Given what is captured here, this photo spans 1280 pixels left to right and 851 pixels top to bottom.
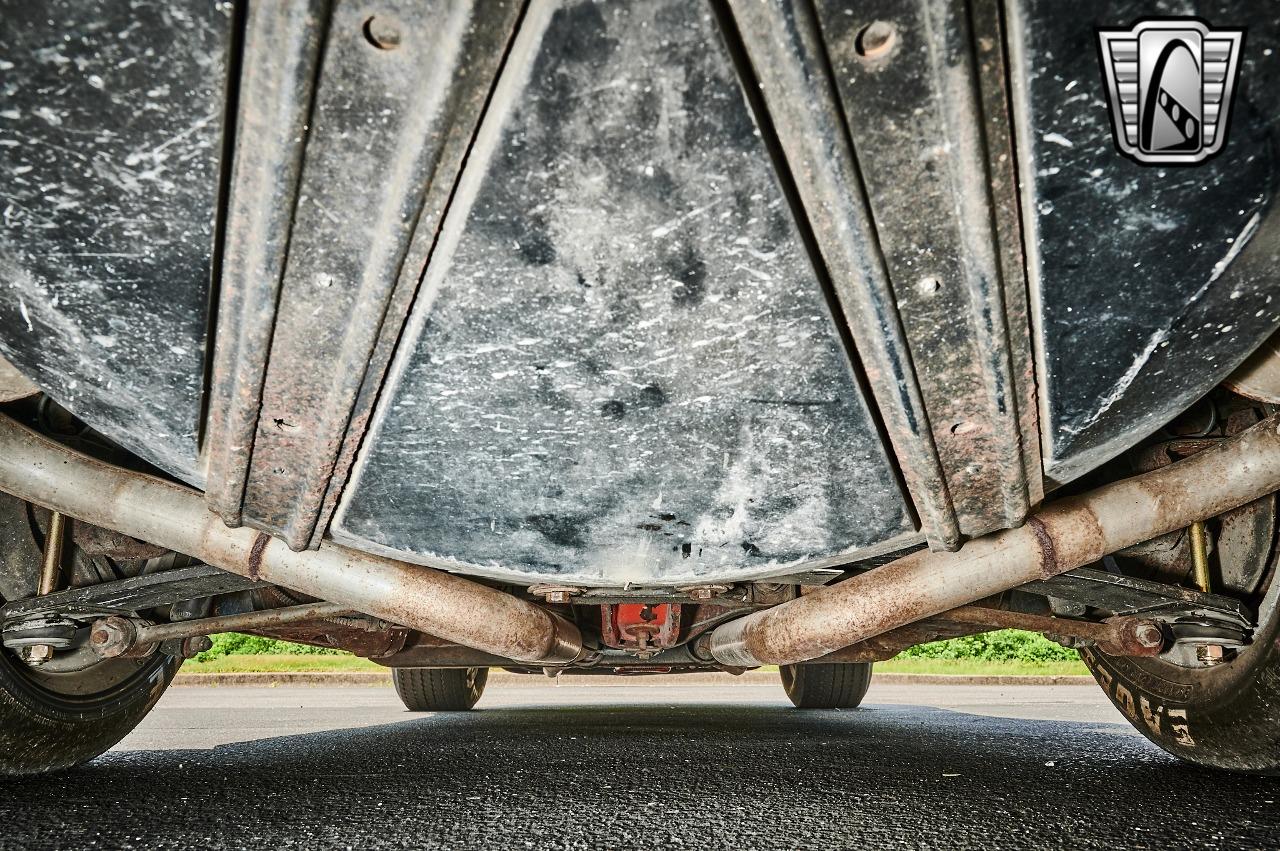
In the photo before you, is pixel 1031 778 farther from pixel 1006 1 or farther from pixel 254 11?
pixel 254 11

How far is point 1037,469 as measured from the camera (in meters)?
1.19

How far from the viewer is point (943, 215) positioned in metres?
0.87

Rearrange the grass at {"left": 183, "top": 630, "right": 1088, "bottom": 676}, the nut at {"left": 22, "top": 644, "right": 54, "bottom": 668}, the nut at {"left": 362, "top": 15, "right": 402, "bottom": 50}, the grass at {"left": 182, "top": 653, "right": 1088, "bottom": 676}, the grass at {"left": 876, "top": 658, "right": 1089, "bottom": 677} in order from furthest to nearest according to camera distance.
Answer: the grass at {"left": 876, "top": 658, "right": 1089, "bottom": 677}, the grass at {"left": 183, "top": 630, "right": 1088, "bottom": 676}, the grass at {"left": 182, "top": 653, "right": 1088, "bottom": 676}, the nut at {"left": 22, "top": 644, "right": 54, "bottom": 668}, the nut at {"left": 362, "top": 15, "right": 402, "bottom": 50}

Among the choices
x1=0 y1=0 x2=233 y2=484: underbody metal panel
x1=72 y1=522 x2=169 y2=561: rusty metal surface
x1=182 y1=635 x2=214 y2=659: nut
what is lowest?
x1=182 y1=635 x2=214 y2=659: nut

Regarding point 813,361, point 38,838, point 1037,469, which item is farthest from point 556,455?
point 38,838

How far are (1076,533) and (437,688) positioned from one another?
407cm

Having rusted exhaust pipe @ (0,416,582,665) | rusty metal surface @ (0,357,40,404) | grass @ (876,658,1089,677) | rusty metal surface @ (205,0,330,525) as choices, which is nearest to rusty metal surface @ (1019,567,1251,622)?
rusted exhaust pipe @ (0,416,582,665)

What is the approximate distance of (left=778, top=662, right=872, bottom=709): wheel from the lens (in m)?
4.60

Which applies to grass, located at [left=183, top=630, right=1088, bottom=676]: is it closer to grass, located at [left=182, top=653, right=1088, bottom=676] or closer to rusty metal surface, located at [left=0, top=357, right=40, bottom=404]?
grass, located at [left=182, top=653, right=1088, bottom=676]

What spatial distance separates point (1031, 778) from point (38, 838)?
6.66 feet

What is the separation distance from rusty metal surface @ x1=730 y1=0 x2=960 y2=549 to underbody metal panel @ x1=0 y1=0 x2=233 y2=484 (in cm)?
49

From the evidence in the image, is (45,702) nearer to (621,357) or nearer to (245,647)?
(621,357)

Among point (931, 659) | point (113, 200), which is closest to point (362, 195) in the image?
point (113, 200)

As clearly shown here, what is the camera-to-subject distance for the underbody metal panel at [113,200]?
733 millimetres
